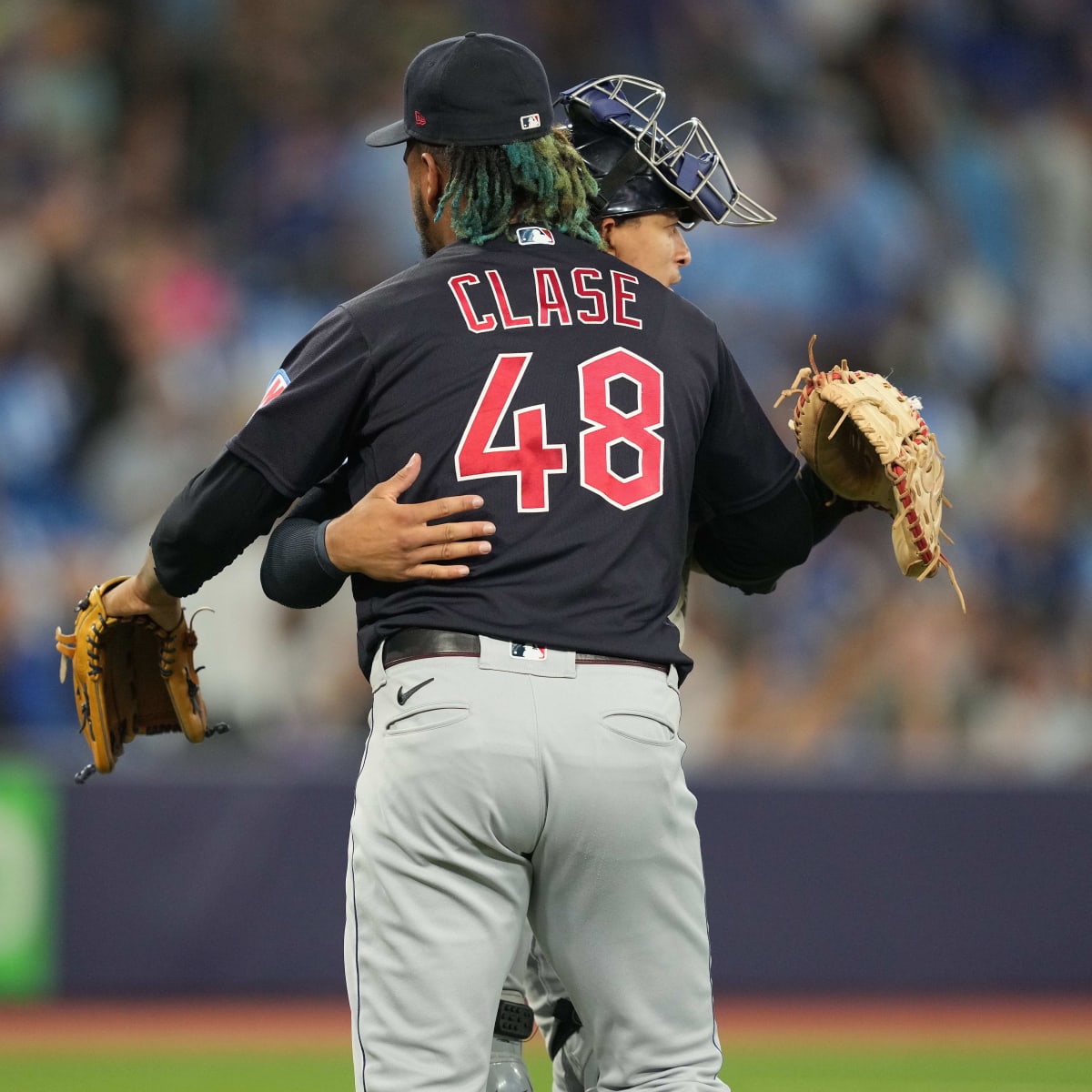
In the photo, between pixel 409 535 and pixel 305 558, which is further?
pixel 305 558

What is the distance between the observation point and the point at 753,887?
7.14 meters

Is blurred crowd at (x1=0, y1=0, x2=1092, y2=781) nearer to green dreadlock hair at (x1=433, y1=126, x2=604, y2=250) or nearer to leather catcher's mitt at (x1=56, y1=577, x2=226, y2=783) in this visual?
leather catcher's mitt at (x1=56, y1=577, x2=226, y2=783)

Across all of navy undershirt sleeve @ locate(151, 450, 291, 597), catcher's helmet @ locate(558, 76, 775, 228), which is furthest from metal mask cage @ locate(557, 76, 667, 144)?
navy undershirt sleeve @ locate(151, 450, 291, 597)

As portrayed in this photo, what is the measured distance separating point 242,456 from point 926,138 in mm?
8433

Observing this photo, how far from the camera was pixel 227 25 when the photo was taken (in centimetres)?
991

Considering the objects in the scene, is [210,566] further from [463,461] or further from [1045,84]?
[1045,84]

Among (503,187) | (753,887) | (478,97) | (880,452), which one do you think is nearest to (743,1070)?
(753,887)

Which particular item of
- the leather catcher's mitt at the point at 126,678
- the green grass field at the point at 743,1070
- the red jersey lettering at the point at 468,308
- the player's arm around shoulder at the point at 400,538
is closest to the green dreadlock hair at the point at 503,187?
the red jersey lettering at the point at 468,308

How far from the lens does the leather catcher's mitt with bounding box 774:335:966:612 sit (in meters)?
2.85

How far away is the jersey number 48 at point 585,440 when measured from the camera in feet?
8.51

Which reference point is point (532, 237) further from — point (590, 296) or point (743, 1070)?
point (743, 1070)

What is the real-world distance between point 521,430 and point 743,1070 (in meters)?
3.78

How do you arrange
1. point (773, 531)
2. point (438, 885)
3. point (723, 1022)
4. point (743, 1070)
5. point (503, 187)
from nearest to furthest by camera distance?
point (438, 885)
point (503, 187)
point (773, 531)
point (743, 1070)
point (723, 1022)

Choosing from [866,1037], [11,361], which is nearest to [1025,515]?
[866,1037]
